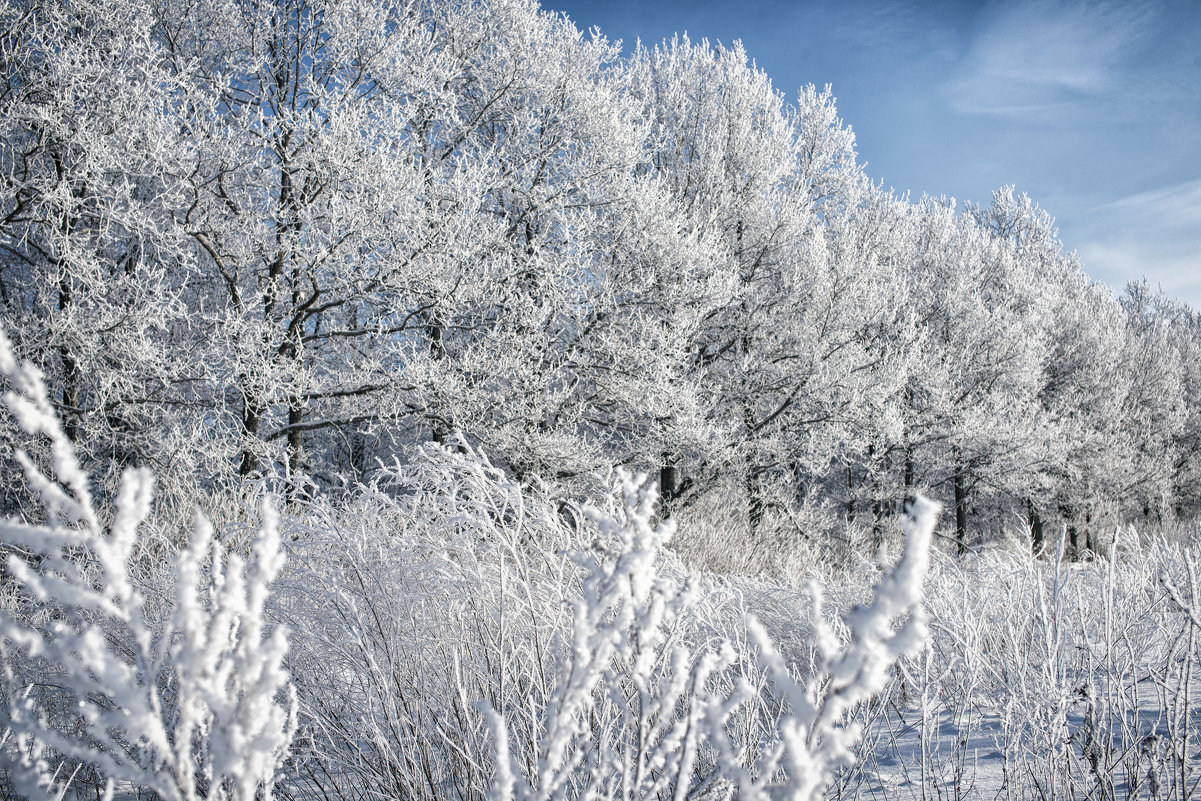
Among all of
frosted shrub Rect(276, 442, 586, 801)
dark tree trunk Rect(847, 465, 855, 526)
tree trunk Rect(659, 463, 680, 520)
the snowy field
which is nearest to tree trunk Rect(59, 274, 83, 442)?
the snowy field

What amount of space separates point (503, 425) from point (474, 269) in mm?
1965

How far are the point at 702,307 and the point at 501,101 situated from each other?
423cm

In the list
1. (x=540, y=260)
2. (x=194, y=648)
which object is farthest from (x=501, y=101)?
(x=194, y=648)

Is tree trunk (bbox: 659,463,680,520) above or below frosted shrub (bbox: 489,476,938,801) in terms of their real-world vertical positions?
above

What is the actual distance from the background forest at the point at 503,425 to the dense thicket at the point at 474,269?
0.26 ft

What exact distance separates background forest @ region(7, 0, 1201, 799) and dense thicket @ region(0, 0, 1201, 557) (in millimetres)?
78

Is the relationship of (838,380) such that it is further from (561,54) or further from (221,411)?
(221,411)

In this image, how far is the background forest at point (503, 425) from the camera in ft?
3.17

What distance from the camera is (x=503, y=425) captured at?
815 centimetres

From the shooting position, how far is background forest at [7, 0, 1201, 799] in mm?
965

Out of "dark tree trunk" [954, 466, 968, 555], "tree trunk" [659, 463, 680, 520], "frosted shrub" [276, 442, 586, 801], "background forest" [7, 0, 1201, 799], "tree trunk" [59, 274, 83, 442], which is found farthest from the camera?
"dark tree trunk" [954, 466, 968, 555]

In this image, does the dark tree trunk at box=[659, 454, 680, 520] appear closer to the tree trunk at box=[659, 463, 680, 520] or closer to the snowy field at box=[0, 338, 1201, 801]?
the tree trunk at box=[659, 463, 680, 520]

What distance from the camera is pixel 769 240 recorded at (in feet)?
35.7

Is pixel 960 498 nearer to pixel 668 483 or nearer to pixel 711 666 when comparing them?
pixel 668 483
